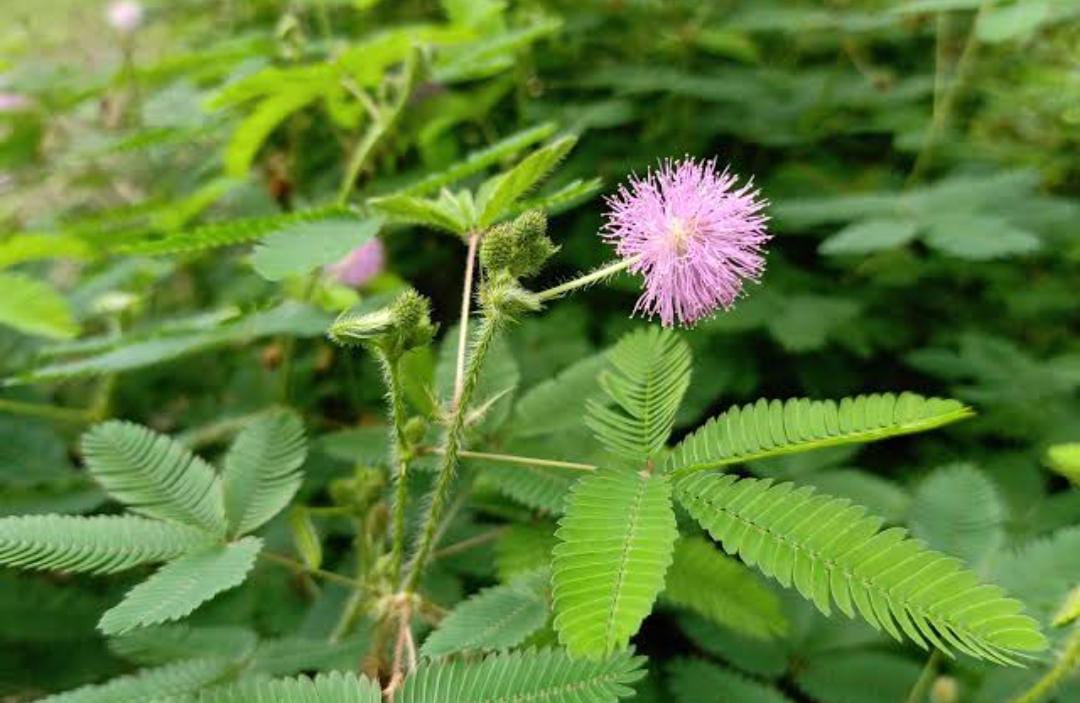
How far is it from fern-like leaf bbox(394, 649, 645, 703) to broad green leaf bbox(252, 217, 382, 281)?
1.80 ft

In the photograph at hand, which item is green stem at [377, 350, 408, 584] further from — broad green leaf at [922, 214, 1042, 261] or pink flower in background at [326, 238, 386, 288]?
broad green leaf at [922, 214, 1042, 261]

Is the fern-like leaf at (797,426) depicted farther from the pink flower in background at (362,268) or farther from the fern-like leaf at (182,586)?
the pink flower in background at (362,268)

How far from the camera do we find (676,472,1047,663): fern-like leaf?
30.7 inches

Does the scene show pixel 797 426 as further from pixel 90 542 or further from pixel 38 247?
pixel 38 247

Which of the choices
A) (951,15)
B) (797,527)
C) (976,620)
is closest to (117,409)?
(797,527)

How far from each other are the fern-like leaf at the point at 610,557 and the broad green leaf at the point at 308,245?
51 cm

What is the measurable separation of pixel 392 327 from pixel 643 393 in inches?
12.2

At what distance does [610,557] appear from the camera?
855mm

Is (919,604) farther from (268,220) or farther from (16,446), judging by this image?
(16,446)

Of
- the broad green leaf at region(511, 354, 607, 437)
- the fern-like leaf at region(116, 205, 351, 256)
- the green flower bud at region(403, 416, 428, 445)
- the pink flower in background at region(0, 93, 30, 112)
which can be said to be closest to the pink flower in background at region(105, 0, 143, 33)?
the pink flower in background at region(0, 93, 30, 112)

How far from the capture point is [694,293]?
40.5 inches

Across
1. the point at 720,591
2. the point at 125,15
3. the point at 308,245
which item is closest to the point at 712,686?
the point at 720,591

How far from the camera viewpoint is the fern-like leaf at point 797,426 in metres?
0.92

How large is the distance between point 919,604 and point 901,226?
4.12 feet
